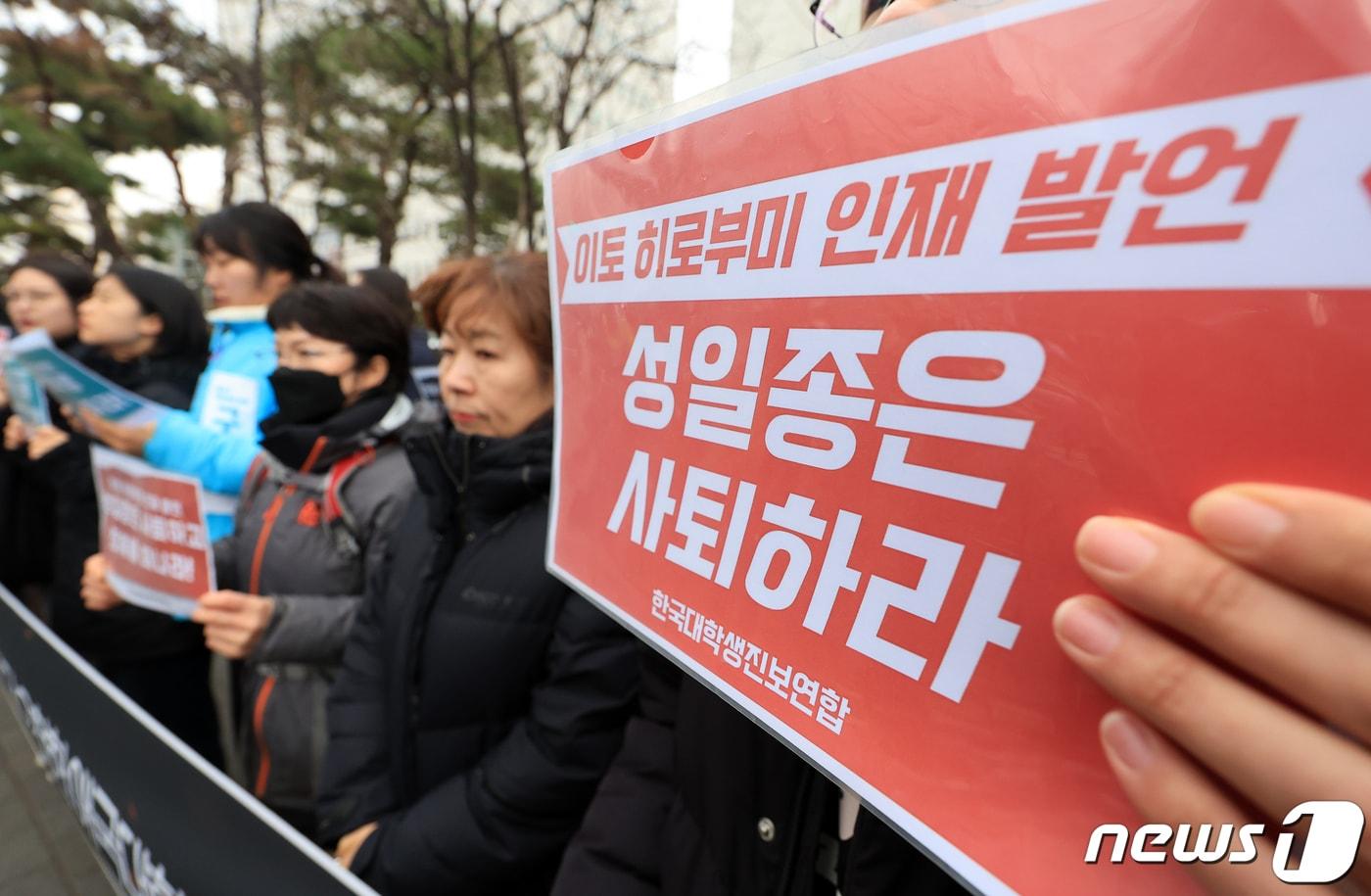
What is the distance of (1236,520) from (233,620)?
1.86 metres

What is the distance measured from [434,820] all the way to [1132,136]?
59.4 inches

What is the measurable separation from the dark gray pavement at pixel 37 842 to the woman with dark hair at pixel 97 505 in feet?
1.40

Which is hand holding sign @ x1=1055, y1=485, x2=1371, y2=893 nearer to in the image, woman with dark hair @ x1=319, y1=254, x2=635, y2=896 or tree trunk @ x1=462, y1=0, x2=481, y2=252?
woman with dark hair @ x1=319, y1=254, x2=635, y2=896

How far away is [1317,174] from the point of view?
0.32 m

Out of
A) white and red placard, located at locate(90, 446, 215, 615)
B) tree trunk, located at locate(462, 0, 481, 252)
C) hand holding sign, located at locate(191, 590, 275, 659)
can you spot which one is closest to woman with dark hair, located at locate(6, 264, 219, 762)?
white and red placard, located at locate(90, 446, 215, 615)

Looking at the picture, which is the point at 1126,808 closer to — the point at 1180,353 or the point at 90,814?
the point at 1180,353

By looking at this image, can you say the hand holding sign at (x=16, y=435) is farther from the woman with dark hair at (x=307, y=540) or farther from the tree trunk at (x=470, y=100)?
the tree trunk at (x=470, y=100)

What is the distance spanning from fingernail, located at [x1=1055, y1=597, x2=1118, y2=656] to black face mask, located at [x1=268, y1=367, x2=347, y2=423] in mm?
1904

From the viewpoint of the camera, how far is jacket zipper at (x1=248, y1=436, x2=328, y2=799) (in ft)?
5.67

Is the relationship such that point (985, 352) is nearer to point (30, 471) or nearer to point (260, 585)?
point (260, 585)

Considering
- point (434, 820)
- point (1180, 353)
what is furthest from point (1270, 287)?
point (434, 820)

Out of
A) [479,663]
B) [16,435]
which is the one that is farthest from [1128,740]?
[16,435]

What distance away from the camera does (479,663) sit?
52.3 inches

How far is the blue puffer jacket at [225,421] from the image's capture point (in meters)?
2.05
